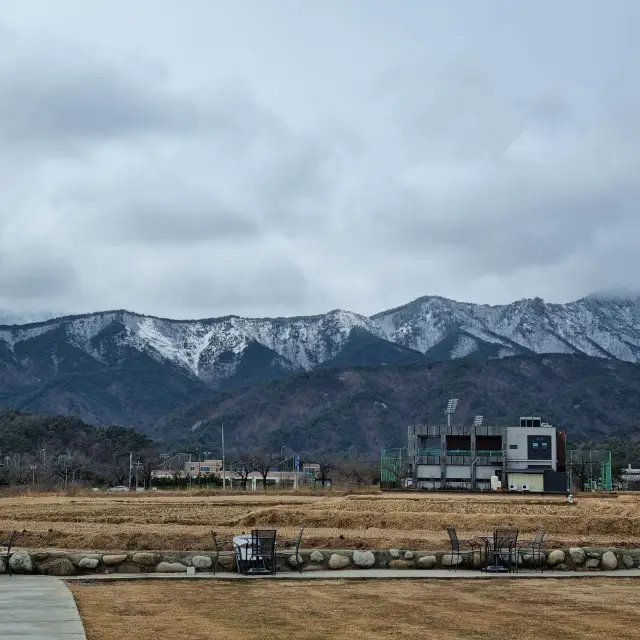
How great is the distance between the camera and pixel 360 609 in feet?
61.9

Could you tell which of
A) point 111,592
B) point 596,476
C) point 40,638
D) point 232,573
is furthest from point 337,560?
point 596,476

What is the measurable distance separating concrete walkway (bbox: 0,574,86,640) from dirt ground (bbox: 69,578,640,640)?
0.32m

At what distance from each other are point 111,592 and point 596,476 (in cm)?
14333

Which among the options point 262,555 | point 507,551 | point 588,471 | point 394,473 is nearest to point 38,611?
point 262,555

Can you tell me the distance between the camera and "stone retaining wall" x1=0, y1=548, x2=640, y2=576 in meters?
24.1

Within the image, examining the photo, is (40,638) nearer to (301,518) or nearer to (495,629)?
(495,629)

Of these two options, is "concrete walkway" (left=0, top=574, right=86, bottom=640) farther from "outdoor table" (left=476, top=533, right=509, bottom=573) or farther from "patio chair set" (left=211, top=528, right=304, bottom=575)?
"outdoor table" (left=476, top=533, right=509, bottom=573)

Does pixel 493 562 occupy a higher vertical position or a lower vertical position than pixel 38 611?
lower

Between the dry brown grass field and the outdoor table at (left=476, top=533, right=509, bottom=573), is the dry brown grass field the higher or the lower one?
the lower one

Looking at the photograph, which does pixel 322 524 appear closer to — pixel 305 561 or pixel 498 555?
pixel 498 555

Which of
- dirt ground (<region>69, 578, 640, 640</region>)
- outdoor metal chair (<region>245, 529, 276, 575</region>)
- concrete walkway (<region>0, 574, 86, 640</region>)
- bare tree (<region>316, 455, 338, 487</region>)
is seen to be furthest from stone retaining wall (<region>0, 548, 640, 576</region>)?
bare tree (<region>316, 455, 338, 487</region>)

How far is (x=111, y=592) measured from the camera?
20.7m

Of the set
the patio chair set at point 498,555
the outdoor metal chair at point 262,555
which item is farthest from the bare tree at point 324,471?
the outdoor metal chair at point 262,555

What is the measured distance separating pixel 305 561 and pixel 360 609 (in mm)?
6452
